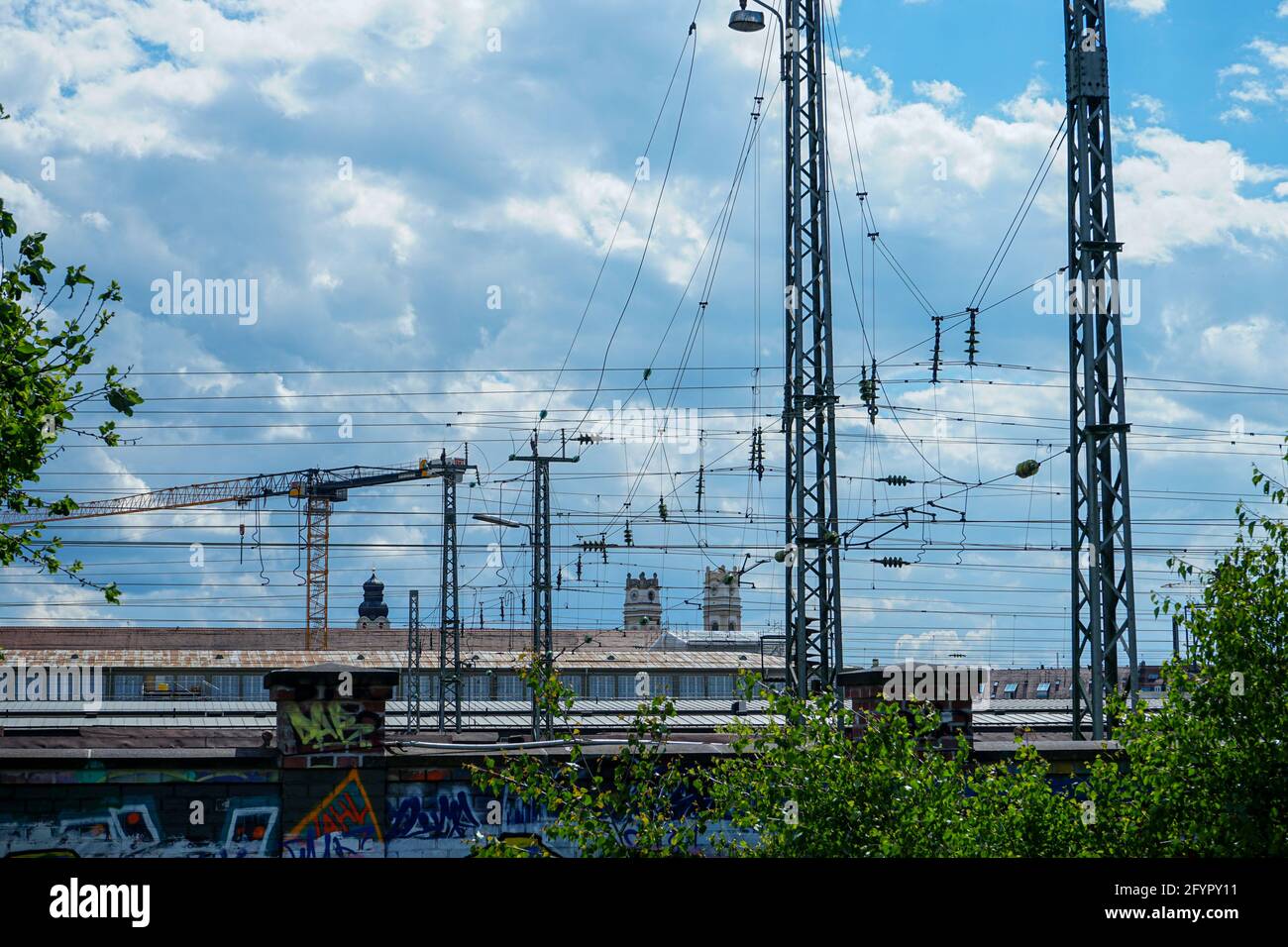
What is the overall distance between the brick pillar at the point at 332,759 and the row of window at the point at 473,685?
2108 inches

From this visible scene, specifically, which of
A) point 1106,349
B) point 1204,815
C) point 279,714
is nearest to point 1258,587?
point 1204,815

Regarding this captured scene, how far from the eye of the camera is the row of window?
226 feet

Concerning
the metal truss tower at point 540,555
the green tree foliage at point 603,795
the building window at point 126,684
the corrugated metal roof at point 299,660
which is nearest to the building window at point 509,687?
the corrugated metal roof at point 299,660

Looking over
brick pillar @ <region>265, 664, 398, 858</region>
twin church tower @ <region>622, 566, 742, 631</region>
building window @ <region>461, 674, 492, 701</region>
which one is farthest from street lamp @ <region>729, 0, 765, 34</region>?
twin church tower @ <region>622, 566, 742, 631</region>

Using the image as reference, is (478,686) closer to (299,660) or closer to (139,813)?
(299,660)

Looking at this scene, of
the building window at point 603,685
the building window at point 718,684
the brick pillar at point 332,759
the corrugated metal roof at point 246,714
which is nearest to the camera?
the brick pillar at point 332,759

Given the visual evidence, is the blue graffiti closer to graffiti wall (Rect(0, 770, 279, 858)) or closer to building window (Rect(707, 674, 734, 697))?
graffiti wall (Rect(0, 770, 279, 858))

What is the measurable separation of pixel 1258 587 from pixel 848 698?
20.8 ft

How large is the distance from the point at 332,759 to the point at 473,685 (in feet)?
208

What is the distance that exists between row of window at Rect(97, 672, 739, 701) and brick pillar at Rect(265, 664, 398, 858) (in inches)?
2108

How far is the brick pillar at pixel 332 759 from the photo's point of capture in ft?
41.3

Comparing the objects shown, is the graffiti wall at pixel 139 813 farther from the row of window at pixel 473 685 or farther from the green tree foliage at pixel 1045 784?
the row of window at pixel 473 685
